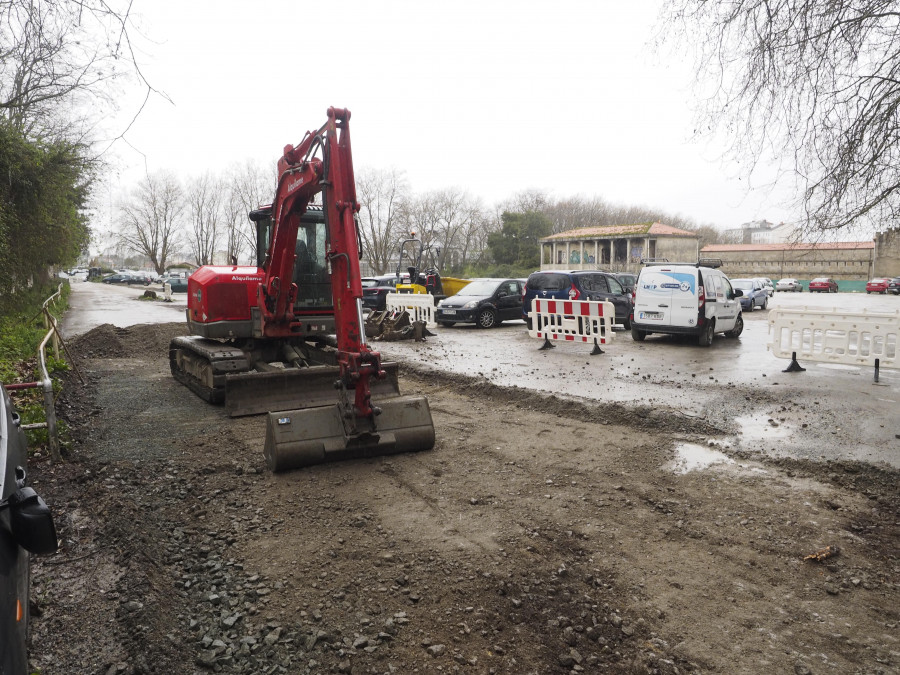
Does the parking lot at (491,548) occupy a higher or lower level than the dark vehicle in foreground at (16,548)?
lower

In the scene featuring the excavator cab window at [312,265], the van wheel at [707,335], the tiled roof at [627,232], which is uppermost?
the tiled roof at [627,232]

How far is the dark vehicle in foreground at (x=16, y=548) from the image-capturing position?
7.11 feet

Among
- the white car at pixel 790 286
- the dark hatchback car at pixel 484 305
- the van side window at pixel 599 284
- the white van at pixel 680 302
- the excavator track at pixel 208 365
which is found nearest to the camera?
the excavator track at pixel 208 365

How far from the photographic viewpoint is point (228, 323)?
9523 mm

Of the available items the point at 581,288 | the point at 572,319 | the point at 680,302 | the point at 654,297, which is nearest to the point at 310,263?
the point at 572,319

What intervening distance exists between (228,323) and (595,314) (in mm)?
8068

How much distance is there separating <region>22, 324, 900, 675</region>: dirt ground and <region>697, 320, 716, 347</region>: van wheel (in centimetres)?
880

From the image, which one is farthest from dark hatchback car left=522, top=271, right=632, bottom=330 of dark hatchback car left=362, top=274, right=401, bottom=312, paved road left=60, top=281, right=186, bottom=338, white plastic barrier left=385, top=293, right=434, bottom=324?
paved road left=60, top=281, right=186, bottom=338

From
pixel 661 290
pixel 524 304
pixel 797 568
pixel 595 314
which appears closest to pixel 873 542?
pixel 797 568

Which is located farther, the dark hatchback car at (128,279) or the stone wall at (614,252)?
the dark hatchback car at (128,279)

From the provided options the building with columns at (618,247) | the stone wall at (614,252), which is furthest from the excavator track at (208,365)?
the building with columns at (618,247)

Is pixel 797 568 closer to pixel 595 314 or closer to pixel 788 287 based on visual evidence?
pixel 595 314

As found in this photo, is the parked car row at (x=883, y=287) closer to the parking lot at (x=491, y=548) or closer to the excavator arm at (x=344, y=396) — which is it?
the parking lot at (x=491, y=548)

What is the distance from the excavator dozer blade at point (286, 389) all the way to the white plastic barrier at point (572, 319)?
651cm
